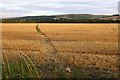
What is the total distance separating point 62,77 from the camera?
518 centimetres

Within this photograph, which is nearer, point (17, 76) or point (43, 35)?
point (43, 35)

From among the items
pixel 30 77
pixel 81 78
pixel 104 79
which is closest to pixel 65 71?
pixel 81 78

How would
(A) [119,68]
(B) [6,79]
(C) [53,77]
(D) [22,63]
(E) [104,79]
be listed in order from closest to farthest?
(B) [6,79] < (D) [22,63] < (C) [53,77] < (E) [104,79] < (A) [119,68]

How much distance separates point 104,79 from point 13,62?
198 centimetres

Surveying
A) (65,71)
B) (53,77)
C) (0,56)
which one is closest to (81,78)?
(65,71)

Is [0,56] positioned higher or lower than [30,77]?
higher

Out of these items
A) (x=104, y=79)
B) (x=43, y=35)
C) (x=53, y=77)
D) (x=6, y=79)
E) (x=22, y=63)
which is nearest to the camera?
(x=43, y=35)

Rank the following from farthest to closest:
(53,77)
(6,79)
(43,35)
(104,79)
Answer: (104,79) < (53,77) < (6,79) < (43,35)

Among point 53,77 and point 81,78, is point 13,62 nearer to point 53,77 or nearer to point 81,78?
point 53,77

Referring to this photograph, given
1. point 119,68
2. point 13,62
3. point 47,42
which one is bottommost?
point 119,68

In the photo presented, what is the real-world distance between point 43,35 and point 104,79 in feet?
11.0

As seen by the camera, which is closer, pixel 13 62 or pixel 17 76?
pixel 17 76

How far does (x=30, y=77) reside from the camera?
16.9 ft

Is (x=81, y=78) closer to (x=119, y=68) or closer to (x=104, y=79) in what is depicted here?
(x=104, y=79)
